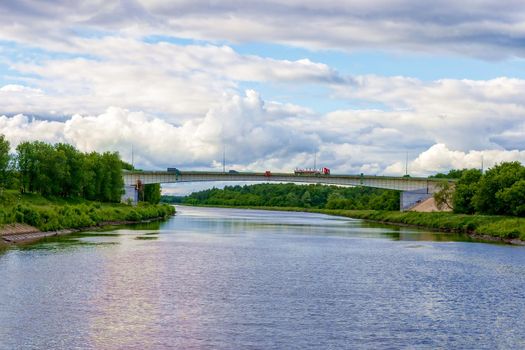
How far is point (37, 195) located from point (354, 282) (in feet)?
262

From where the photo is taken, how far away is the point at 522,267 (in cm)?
6000

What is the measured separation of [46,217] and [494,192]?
6680 cm

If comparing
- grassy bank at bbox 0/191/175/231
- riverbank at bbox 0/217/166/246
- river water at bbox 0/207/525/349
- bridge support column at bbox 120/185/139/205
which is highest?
bridge support column at bbox 120/185/139/205

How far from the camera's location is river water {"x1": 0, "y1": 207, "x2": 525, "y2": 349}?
31975mm

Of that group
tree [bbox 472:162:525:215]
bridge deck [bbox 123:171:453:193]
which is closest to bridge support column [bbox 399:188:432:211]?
bridge deck [bbox 123:171:453:193]

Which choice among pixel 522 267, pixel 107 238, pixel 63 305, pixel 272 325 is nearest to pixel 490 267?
pixel 522 267

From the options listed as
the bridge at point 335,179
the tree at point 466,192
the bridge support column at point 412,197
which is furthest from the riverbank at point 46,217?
the bridge support column at point 412,197

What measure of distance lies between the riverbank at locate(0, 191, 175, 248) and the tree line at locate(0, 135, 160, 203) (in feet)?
7.83

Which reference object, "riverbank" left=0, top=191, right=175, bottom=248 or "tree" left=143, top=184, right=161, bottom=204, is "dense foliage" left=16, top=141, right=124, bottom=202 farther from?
"tree" left=143, top=184, right=161, bottom=204

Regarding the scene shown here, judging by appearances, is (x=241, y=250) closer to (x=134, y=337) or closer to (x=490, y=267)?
(x=490, y=267)

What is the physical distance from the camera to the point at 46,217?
89500 mm

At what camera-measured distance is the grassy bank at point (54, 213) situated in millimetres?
83662

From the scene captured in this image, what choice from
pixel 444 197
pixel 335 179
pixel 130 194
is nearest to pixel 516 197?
pixel 444 197

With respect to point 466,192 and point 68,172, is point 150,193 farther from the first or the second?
point 466,192
